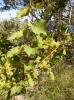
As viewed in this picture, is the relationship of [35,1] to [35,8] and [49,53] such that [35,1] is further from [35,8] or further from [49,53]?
[49,53]

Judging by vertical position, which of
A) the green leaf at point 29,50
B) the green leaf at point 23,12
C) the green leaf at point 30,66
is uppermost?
the green leaf at point 23,12

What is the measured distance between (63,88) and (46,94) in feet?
2.14

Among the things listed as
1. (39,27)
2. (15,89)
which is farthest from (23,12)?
(15,89)

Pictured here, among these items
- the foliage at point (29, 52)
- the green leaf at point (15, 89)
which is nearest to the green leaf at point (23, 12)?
the foliage at point (29, 52)

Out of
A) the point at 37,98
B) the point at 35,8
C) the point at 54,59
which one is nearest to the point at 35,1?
the point at 35,8

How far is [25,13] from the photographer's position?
3.07 feet

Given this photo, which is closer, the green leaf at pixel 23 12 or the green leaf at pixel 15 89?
the green leaf at pixel 23 12

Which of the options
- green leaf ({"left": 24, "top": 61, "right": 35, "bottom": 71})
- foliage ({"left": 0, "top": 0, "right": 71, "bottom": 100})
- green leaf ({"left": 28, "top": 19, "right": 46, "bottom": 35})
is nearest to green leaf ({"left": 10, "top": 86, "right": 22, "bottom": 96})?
foliage ({"left": 0, "top": 0, "right": 71, "bottom": 100})

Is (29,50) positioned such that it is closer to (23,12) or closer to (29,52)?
(29,52)

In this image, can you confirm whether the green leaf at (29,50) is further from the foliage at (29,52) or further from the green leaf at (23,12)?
the green leaf at (23,12)

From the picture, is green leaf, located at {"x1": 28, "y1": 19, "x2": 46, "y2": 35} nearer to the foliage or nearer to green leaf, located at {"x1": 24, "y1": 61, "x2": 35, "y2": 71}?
the foliage

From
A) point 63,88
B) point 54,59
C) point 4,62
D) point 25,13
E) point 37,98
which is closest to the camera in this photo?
point 25,13

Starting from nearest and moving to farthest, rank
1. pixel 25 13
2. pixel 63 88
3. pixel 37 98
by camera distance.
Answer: pixel 25 13, pixel 37 98, pixel 63 88

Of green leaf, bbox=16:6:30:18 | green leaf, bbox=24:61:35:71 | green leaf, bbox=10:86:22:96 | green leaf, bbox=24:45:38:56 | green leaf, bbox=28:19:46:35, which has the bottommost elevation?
green leaf, bbox=10:86:22:96
